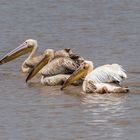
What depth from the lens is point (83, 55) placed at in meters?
13.3

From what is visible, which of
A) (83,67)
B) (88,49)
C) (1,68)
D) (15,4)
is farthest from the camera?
(15,4)

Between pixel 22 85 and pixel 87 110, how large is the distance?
2.15m

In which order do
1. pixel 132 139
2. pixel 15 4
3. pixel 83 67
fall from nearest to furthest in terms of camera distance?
pixel 132 139 → pixel 83 67 → pixel 15 4

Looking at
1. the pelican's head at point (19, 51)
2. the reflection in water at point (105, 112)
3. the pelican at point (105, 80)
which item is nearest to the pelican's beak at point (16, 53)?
the pelican's head at point (19, 51)

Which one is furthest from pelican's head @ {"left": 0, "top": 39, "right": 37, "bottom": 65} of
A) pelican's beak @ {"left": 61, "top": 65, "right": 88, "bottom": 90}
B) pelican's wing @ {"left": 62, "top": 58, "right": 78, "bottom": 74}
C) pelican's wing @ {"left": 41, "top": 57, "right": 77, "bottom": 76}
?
pelican's beak @ {"left": 61, "top": 65, "right": 88, "bottom": 90}

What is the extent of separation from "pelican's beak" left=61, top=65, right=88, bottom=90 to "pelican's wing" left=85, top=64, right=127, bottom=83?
391mm

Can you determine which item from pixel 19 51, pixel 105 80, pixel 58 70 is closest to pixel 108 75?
pixel 105 80

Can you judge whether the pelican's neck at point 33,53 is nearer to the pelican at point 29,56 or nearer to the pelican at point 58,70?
the pelican at point 29,56

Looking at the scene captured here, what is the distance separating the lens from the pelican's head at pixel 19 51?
12758 mm

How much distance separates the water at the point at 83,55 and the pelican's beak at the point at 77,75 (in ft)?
0.35

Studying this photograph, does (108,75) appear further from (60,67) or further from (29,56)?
(29,56)

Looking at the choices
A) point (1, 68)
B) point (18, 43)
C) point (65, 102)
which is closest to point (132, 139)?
point (65, 102)

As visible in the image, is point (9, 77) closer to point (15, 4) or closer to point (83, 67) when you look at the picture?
point (83, 67)

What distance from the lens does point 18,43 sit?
573 inches
